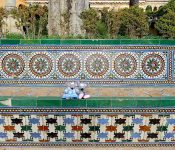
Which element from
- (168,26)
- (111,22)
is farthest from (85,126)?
(168,26)

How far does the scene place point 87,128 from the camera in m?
3.81

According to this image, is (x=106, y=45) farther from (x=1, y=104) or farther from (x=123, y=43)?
(x=1, y=104)

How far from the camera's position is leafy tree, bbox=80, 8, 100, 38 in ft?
29.1

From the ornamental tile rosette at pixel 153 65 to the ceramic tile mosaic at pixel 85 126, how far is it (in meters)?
1.47

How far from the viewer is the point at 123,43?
5176 millimetres

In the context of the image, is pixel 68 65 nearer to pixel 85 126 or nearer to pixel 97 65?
pixel 97 65

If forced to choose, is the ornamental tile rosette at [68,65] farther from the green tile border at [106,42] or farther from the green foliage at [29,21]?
the green foliage at [29,21]

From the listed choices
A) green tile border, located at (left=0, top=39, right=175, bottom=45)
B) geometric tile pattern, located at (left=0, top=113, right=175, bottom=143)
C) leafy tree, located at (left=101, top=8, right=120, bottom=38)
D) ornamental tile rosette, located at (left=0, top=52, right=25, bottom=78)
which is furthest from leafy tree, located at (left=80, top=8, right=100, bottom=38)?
geometric tile pattern, located at (left=0, top=113, right=175, bottom=143)

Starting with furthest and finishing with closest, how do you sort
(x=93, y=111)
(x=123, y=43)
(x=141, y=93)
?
(x=123, y=43) < (x=141, y=93) < (x=93, y=111)

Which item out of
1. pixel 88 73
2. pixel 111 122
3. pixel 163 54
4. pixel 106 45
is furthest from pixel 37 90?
pixel 163 54

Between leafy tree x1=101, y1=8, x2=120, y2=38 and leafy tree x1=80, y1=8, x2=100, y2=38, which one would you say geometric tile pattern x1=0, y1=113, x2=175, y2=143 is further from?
leafy tree x1=101, y1=8, x2=120, y2=38

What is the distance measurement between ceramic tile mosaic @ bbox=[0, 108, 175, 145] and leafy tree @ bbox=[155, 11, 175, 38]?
6.54 m

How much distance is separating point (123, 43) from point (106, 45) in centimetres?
24

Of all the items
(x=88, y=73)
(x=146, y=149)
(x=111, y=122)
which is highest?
(x=88, y=73)
